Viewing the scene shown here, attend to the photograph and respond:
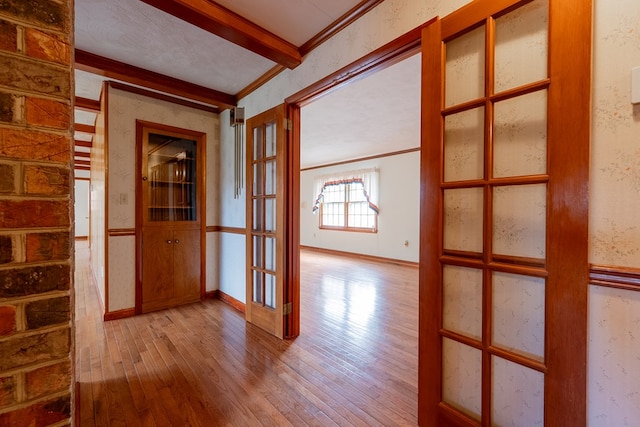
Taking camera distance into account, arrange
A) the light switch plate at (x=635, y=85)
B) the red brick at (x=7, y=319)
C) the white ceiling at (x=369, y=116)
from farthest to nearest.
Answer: the white ceiling at (x=369, y=116) < the light switch plate at (x=635, y=85) < the red brick at (x=7, y=319)

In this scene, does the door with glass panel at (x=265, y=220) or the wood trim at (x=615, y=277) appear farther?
the door with glass panel at (x=265, y=220)

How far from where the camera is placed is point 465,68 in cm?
129

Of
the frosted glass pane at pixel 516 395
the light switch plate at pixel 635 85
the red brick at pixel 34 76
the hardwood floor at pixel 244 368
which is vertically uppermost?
the light switch plate at pixel 635 85

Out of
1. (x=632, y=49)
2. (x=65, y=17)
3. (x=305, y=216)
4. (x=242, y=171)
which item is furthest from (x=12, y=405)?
(x=305, y=216)

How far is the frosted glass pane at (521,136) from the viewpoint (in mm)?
→ 1082

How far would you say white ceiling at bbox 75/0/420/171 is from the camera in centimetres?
184

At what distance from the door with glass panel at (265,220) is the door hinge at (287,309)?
20mm

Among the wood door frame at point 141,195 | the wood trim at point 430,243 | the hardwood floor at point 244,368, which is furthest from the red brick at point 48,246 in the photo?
the wood door frame at point 141,195

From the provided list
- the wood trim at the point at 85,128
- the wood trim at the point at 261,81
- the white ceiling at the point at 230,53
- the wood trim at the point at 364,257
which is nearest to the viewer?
the white ceiling at the point at 230,53

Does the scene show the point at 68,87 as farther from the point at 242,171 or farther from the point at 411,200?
the point at 411,200

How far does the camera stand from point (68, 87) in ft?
2.45

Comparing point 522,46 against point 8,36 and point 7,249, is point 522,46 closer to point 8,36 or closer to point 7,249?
point 8,36

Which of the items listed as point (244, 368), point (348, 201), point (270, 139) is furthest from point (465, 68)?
point (348, 201)

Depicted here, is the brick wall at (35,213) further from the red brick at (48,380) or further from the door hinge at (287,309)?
the door hinge at (287,309)
